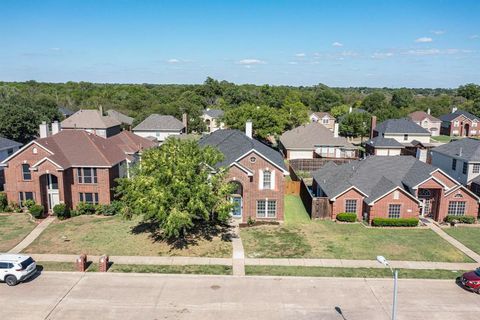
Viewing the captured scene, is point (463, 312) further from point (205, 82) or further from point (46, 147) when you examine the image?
point (205, 82)

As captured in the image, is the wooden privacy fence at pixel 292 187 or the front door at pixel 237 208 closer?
the front door at pixel 237 208

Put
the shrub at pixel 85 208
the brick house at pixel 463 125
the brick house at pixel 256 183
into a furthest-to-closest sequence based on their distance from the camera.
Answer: the brick house at pixel 463 125
the shrub at pixel 85 208
the brick house at pixel 256 183

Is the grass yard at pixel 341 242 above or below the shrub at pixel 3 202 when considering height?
below

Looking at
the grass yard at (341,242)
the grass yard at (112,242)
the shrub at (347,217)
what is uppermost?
the shrub at (347,217)

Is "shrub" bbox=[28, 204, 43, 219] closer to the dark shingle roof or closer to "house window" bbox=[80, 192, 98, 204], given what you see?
"house window" bbox=[80, 192, 98, 204]

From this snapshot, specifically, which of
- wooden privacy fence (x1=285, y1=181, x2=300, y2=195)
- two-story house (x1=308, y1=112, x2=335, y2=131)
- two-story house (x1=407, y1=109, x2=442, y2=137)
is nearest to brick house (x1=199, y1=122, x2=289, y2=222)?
wooden privacy fence (x1=285, y1=181, x2=300, y2=195)

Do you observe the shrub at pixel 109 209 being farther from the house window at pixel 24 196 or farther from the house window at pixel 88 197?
the house window at pixel 24 196

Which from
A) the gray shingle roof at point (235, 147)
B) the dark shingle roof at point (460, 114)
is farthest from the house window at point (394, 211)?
the dark shingle roof at point (460, 114)

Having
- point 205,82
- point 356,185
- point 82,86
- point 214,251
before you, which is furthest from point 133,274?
point 82,86
